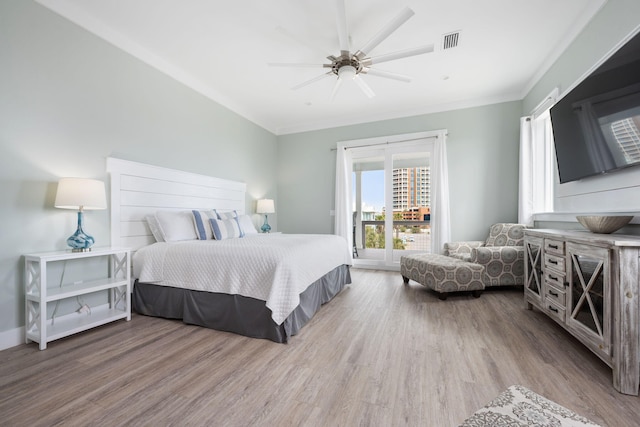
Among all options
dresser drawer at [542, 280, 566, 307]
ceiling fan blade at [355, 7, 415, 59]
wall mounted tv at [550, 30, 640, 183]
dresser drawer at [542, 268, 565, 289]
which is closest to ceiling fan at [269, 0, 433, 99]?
ceiling fan blade at [355, 7, 415, 59]

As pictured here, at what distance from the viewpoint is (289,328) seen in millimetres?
2135

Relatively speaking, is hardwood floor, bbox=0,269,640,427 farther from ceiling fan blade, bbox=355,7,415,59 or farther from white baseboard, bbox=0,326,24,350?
ceiling fan blade, bbox=355,7,415,59

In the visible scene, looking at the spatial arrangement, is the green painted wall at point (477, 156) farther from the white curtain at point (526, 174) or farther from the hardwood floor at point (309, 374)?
the hardwood floor at point (309, 374)

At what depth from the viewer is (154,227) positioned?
2982 millimetres

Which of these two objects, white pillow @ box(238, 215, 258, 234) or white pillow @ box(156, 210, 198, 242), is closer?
white pillow @ box(156, 210, 198, 242)

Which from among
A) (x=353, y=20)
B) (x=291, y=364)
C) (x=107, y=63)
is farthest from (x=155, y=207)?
(x=353, y=20)

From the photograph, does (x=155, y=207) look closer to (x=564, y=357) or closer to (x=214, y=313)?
(x=214, y=313)

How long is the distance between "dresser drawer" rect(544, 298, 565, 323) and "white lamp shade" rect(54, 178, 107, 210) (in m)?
3.84

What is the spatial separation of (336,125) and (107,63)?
3.56m

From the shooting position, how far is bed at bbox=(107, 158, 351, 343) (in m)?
2.17

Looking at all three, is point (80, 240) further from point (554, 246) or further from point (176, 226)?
point (554, 246)

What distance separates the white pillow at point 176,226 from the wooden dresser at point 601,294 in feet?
11.6

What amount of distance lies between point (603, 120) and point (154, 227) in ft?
14.0

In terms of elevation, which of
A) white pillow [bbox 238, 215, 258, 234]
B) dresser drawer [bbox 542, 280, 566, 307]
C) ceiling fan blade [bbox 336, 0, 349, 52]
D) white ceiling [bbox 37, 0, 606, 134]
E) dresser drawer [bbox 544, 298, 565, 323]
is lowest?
dresser drawer [bbox 544, 298, 565, 323]
